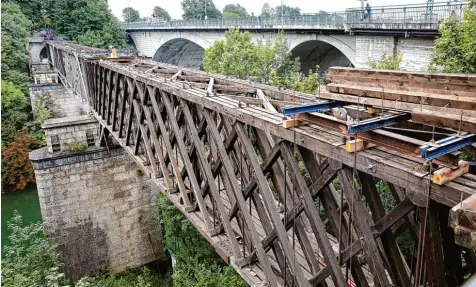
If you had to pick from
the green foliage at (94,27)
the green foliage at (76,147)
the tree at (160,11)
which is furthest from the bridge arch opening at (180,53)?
the tree at (160,11)

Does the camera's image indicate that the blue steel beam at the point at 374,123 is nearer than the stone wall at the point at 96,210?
Yes

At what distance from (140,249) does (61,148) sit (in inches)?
230

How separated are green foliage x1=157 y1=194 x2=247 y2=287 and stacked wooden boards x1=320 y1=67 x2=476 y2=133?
9.01m

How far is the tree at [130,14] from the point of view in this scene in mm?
118488

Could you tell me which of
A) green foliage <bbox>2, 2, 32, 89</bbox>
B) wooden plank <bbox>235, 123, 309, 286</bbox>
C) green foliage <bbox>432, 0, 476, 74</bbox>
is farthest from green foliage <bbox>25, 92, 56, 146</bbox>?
wooden plank <bbox>235, 123, 309, 286</bbox>

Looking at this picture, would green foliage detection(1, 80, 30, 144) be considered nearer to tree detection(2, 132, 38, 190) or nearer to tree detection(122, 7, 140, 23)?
tree detection(2, 132, 38, 190)

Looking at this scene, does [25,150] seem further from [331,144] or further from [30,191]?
[331,144]

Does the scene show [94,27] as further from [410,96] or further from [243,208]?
→ [410,96]

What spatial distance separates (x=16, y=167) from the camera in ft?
95.1

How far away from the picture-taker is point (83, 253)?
1734 centimetres

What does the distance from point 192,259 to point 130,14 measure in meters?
120

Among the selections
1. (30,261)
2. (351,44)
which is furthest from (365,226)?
(351,44)

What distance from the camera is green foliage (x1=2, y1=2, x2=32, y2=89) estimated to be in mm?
37062

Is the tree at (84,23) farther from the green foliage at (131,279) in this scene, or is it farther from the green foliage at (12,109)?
the green foliage at (131,279)
